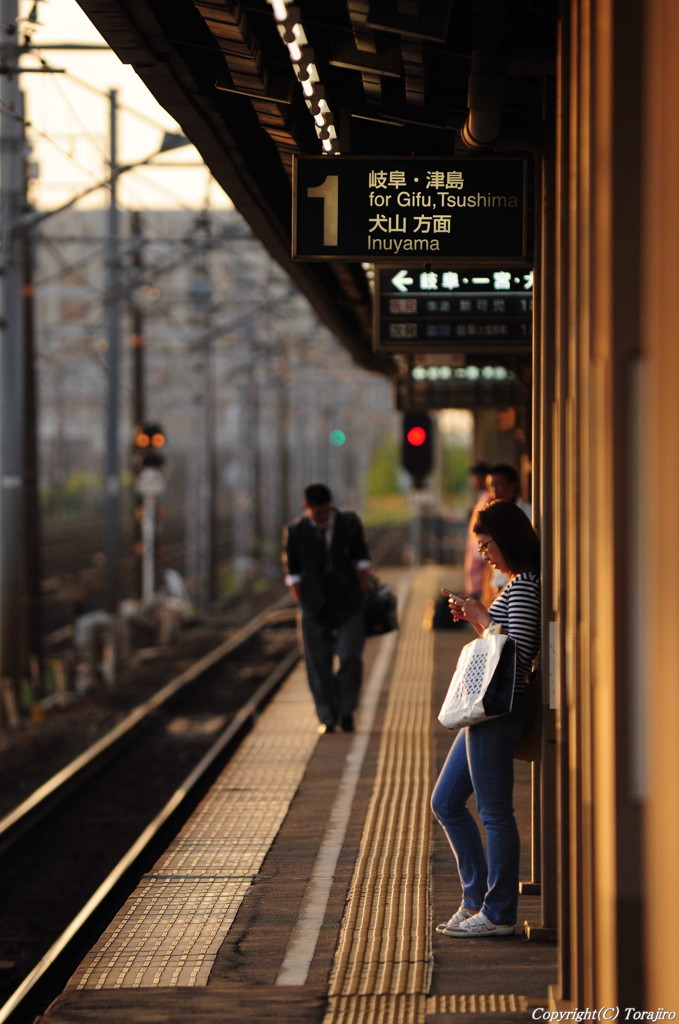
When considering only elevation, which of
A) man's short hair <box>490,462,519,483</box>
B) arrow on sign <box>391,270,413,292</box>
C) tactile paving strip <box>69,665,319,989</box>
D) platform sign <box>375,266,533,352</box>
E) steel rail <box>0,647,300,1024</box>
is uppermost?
arrow on sign <box>391,270,413,292</box>

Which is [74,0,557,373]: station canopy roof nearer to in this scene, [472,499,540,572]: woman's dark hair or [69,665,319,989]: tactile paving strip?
[472,499,540,572]: woman's dark hair

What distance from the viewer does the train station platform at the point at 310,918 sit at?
201 inches

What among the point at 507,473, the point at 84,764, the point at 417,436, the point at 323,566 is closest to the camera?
the point at 507,473

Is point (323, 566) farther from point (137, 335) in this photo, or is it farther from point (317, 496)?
point (137, 335)

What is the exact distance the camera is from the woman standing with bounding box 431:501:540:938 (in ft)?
18.1

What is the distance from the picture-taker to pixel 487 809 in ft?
18.2

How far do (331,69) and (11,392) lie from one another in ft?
32.9

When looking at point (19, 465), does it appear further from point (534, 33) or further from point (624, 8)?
point (624, 8)

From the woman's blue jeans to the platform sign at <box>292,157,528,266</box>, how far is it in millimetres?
1973

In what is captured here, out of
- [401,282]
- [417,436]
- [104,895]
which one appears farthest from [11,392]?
[104,895]

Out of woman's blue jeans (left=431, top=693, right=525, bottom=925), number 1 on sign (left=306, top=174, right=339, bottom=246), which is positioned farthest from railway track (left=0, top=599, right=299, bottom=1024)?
number 1 on sign (left=306, top=174, right=339, bottom=246)

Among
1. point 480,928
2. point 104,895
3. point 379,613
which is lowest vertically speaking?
point 104,895

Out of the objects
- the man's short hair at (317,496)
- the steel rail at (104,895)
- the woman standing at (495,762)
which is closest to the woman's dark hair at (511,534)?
the woman standing at (495,762)

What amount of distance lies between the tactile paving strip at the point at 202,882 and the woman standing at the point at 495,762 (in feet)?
3.41
